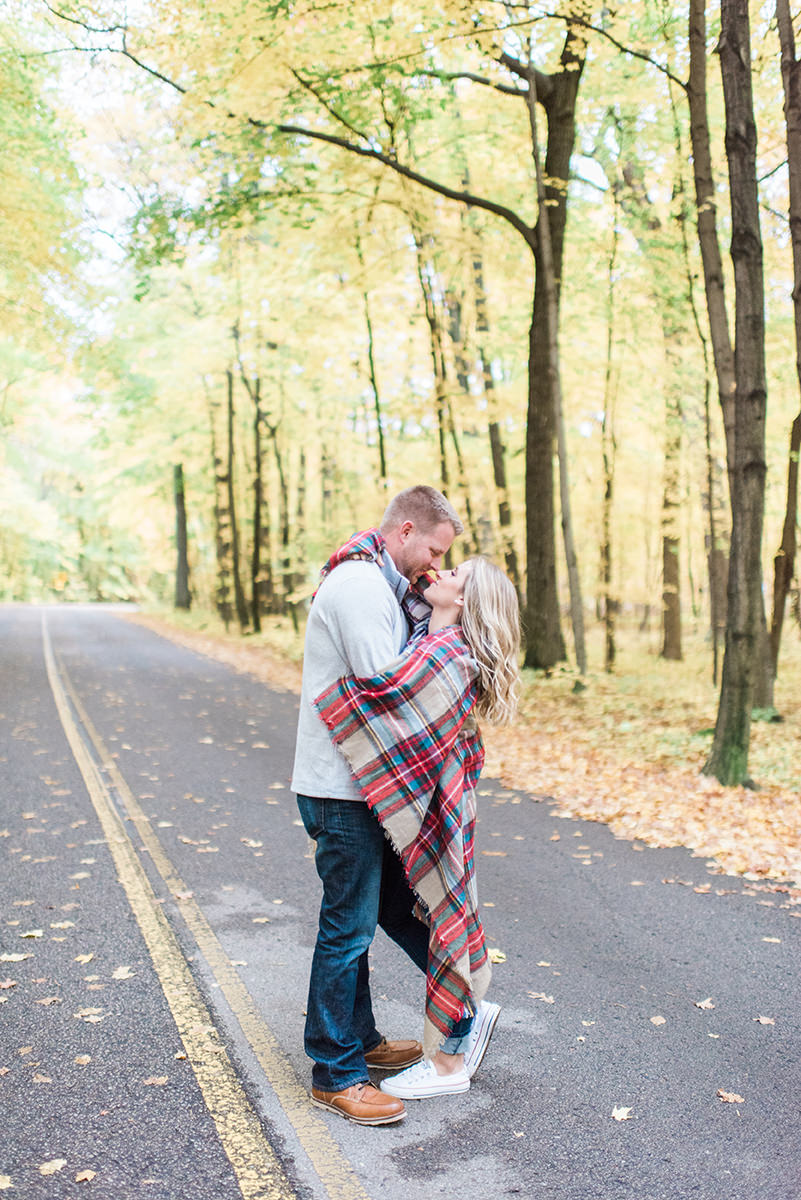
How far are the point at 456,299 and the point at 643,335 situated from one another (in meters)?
3.94

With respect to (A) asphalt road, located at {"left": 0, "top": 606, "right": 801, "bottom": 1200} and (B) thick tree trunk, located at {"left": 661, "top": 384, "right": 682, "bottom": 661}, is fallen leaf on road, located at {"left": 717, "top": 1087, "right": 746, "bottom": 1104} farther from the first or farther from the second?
(B) thick tree trunk, located at {"left": 661, "top": 384, "right": 682, "bottom": 661}

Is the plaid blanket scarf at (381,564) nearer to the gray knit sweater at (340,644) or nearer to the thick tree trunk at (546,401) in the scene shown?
the gray knit sweater at (340,644)

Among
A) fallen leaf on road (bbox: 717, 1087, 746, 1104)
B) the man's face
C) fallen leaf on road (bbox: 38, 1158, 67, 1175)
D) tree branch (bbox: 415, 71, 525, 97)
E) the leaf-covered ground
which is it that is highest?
tree branch (bbox: 415, 71, 525, 97)

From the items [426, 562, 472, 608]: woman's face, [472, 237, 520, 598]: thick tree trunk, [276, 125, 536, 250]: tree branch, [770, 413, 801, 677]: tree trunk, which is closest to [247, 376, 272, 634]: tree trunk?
[472, 237, 520, 598]: thick tree trunk

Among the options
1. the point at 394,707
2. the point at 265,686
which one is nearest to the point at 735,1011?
the point at 394,707

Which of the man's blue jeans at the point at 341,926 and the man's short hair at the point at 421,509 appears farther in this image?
the man's short hair at the point at 421,509

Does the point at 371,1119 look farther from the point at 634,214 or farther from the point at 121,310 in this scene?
the point at 121,310

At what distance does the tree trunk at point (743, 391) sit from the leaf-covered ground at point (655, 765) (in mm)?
639

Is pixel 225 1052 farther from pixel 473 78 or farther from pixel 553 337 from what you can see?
pixel 473 78

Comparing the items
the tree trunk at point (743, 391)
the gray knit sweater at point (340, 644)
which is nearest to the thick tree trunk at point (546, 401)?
the tree trunk at point (743, 391)

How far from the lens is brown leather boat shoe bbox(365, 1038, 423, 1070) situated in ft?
11.9

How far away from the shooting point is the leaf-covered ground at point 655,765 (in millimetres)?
7180

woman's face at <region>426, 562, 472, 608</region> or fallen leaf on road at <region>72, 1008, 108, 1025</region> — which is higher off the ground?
woman's face at <region>426, 562, 472, 608</region>

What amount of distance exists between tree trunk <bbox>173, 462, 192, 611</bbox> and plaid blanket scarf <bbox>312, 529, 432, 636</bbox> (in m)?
28.9
